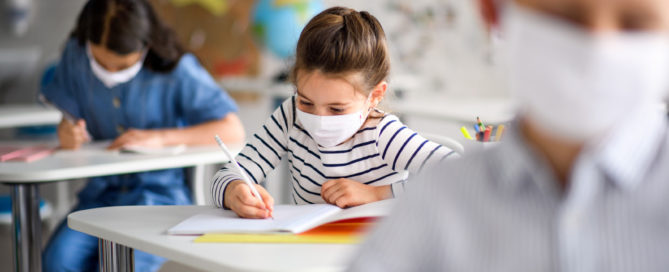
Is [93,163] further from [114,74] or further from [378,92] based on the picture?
[378,92]

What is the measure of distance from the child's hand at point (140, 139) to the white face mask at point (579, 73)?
1649 mm

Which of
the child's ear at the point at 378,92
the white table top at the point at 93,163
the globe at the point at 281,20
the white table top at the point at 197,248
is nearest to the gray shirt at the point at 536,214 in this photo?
the white table top at the point at 197,248

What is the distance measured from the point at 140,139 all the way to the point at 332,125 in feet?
2.85

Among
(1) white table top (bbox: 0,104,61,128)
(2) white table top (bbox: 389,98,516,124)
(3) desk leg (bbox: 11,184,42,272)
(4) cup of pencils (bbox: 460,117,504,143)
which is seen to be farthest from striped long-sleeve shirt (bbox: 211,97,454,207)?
(1) white table top (bbox: 0,104,61,128)

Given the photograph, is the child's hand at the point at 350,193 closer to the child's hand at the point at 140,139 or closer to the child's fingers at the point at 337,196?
the child's fingers at the point at 337,196

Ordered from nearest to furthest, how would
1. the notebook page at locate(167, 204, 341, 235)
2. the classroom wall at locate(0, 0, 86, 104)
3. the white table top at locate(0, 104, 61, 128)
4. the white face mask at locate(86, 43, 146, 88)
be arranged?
1. the notebook page at locate(167, 204, 341, 235)
2. the white face mask at locate(86, 43, 146, 88)
3. the white table top at locate(0, 104, 61, 128)
4. the classroom wall at locate(0, 0, 86, 104)

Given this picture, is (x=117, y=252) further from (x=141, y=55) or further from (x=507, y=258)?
(x=141, y=55)

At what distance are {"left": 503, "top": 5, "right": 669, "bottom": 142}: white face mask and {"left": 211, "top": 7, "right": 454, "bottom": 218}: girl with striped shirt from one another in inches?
31.5

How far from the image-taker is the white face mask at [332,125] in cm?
142

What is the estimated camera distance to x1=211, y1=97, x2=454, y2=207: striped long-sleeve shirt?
56.7 inches

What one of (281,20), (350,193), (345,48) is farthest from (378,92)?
(281,20)

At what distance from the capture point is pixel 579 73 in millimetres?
545

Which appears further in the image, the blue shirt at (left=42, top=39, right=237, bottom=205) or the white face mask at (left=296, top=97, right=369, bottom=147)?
the blue shirt at (left=42, top=39, right=237, bottom=205)

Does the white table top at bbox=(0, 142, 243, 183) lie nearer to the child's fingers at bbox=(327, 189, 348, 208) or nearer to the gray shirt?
the child's fingers at bbox=(327, 189, 348, 208)
